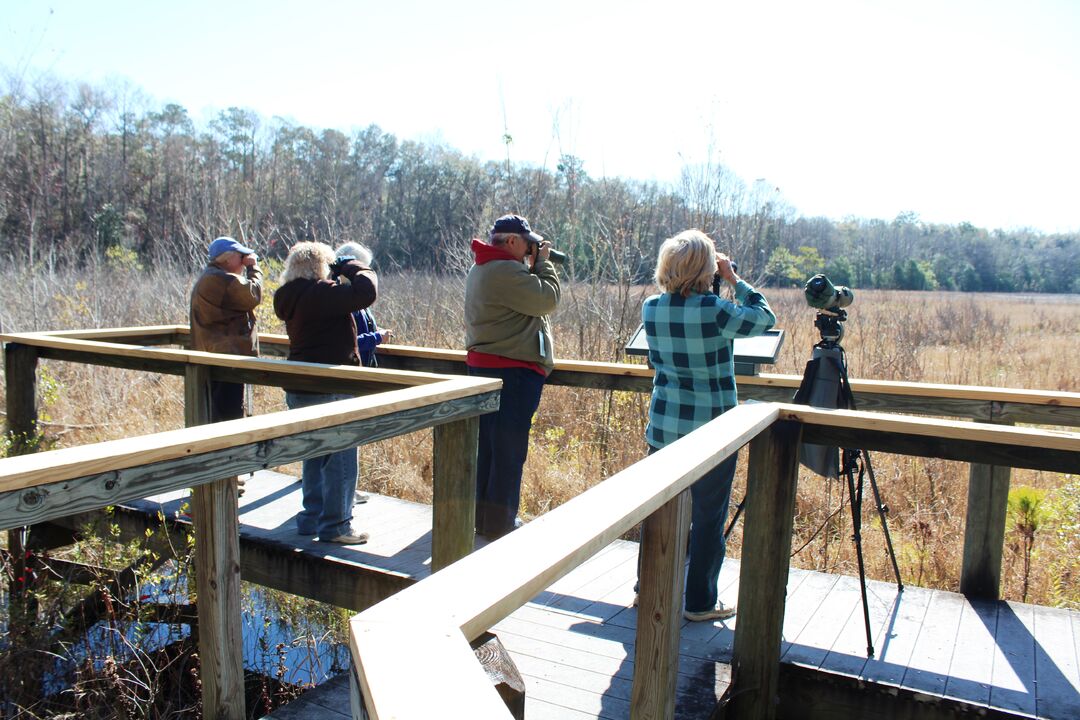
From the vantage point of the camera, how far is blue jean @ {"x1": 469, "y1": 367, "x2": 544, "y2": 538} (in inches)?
154

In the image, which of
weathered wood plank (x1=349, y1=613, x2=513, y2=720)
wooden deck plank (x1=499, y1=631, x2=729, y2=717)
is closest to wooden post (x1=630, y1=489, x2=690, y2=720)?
wooden deck plank (x1=499, y1=631, x2=729, y2=717)

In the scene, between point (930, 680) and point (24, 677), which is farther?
point (24, 677)

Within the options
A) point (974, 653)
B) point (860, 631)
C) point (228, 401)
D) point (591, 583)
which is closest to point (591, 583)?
point (591, 583)

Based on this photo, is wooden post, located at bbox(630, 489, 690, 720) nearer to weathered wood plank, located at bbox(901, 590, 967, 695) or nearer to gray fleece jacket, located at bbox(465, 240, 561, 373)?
weathered wood plank, located at bbox(901, 590, 967, 695)

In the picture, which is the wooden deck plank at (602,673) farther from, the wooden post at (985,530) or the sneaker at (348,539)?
the wooden post at (985,530)

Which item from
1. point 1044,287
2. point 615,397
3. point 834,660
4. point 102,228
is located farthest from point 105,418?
point 1044,287

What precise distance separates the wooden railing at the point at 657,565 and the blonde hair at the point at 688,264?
2.06 ft

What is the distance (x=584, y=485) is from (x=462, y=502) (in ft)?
10.2

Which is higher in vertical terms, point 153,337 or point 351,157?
point 351,157

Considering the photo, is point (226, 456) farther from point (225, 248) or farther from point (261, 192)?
point (261, 192)

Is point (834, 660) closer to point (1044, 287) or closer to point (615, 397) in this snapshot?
point (615, 397)

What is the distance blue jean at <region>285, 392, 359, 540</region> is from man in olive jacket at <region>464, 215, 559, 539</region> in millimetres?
661

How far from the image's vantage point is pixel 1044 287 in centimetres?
4478

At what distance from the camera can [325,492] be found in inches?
157
